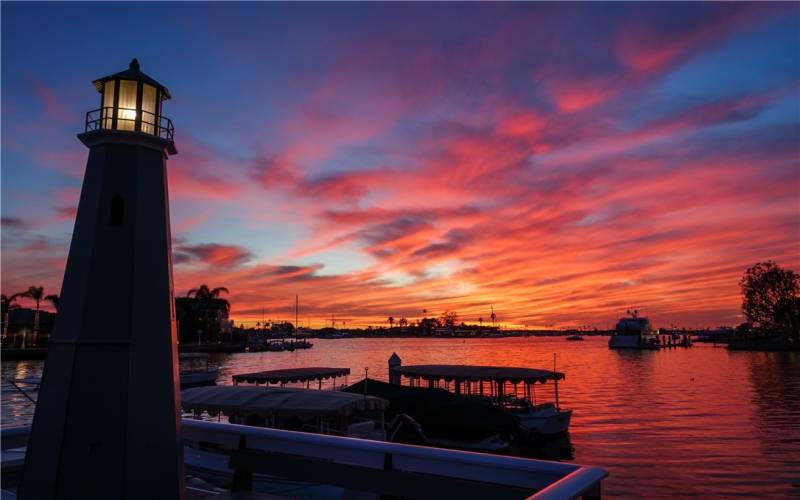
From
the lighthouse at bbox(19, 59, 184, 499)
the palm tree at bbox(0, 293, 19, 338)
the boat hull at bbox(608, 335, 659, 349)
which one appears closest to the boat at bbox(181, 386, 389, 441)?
the lighthouse at bbox(19, 59, 184, 499)

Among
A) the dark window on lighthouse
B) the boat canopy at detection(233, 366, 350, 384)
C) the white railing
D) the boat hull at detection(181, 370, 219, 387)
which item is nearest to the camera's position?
the white railing

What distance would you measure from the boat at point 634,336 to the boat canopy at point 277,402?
17866 centimetres

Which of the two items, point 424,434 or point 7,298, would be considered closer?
point 424,434

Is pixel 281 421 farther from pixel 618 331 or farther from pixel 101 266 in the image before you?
pixel 618 331

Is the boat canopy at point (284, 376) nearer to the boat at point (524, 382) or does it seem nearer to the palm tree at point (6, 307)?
the boat at point (524, 382)

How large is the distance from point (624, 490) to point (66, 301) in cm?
2383

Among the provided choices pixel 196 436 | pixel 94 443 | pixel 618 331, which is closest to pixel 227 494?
pixel 196 436

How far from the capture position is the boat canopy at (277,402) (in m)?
20.4

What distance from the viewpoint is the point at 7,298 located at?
117 meters

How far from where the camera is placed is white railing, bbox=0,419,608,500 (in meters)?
3.70

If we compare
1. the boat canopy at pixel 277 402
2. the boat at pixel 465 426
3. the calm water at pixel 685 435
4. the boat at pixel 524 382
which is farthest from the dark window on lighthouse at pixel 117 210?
the boat at pixel 524 382

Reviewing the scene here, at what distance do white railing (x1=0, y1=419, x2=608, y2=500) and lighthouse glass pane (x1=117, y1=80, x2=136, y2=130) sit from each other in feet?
14.8

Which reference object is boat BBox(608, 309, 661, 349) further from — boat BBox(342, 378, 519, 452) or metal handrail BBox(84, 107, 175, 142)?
metal handrail BBox(84, 107, 175, 142)

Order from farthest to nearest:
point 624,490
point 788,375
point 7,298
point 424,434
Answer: point 7,298
point 788,375
point 424,434
point 624,490
